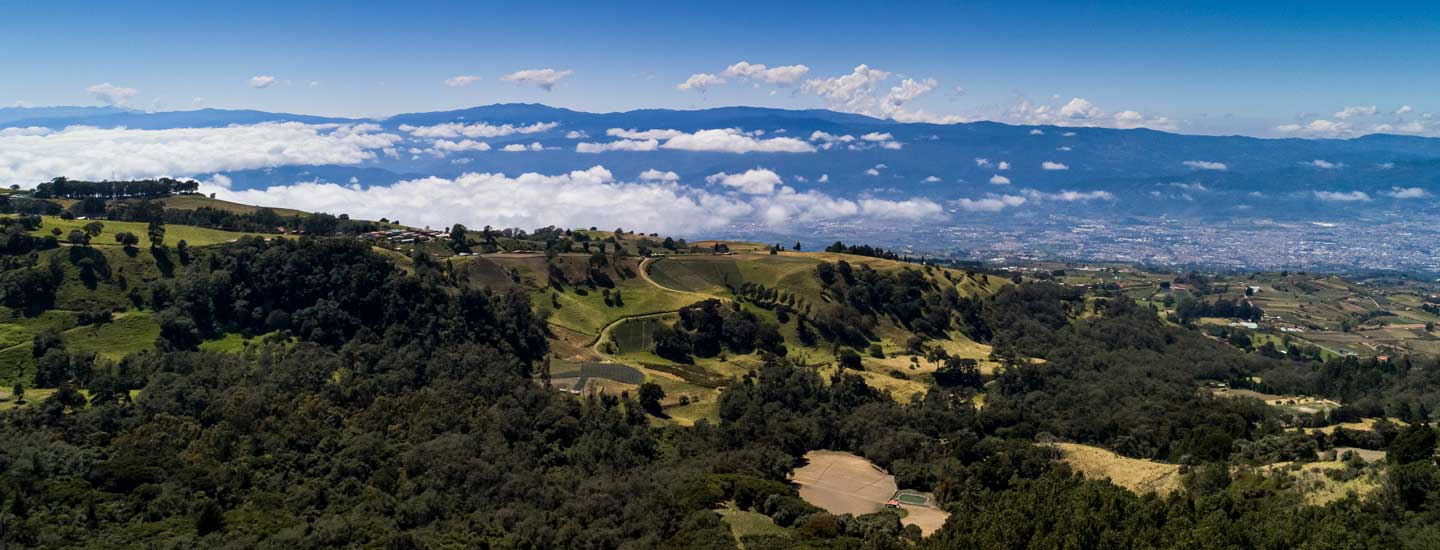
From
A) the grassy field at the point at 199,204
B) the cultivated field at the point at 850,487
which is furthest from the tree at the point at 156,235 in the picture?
the cultivated field at the point at 850,487

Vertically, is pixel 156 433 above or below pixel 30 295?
below

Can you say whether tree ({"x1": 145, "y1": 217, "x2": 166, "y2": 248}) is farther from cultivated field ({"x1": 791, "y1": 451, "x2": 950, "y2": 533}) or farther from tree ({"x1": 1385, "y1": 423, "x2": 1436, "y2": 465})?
tree ({"x1": 1385, "y1": 423, "x2": 1436, "y2": 465})

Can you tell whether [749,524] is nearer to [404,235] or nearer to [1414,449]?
[1414,449]

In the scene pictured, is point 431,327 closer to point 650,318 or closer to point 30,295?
point 650,318

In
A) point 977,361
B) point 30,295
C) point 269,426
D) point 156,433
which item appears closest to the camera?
point 156,433

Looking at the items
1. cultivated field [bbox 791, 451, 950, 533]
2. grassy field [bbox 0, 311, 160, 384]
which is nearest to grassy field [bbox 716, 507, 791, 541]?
cultivated field [bbox 791, 451, 950, 533]

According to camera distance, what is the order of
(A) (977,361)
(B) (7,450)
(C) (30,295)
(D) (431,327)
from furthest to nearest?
(A) (977,361) → (D) (431,327) → (C) (30,295) → (B) (7,450)

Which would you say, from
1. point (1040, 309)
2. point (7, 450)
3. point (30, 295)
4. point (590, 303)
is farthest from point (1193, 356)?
point (30, 295)

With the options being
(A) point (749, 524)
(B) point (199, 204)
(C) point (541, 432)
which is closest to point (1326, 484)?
(A) point (749, 524)
